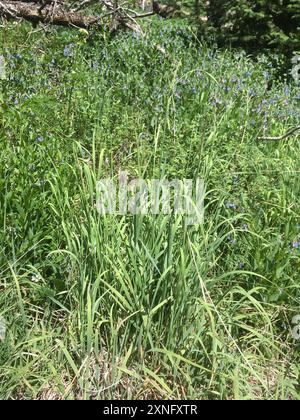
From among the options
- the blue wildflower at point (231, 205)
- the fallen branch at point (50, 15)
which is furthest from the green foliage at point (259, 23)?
the blue wildflower at point (231, 205)

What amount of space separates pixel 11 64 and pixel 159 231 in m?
2.44

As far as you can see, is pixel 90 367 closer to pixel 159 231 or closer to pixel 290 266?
pixel 159 231

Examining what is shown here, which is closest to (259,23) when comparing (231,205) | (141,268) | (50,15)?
(50,15)

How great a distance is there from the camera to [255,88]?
5176mm

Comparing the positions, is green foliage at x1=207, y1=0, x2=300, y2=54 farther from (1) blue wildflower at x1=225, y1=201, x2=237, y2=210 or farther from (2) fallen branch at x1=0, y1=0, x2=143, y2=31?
(1) blue wildflower at x1=225, y1=201, x2=237, y2=210

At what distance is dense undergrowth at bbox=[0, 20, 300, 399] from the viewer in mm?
2697

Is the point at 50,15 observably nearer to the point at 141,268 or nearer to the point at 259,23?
the point at 259,23

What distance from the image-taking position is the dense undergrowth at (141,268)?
2.70 meters

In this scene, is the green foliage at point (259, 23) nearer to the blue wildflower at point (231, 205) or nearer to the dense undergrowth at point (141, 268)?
the dense undergrowth at point (141, 268)

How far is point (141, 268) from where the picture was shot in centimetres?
284

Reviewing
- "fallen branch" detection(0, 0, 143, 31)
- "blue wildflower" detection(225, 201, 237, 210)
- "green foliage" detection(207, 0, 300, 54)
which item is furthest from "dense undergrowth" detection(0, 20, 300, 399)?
"fallen branch" detection(0, 0, 143, 31)

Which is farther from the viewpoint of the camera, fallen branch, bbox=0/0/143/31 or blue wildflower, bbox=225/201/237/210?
fallen branch, bbox=0/0/143/31
